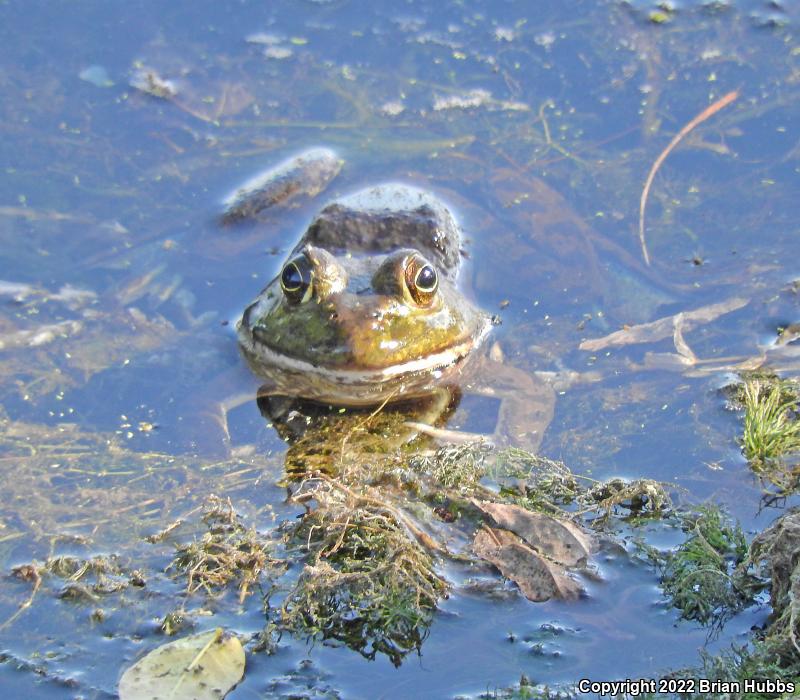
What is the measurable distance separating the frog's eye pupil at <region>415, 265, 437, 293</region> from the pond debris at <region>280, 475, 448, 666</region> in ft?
5.06

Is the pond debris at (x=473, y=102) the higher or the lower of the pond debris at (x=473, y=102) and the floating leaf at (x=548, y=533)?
the lower

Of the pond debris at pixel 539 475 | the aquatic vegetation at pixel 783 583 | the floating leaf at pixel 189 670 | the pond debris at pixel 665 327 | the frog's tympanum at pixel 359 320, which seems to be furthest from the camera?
the pond debris at pixel 665 327

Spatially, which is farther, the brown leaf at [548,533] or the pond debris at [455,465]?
the pond debris at [455,465]

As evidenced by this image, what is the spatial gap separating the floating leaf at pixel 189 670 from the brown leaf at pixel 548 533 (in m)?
1.10

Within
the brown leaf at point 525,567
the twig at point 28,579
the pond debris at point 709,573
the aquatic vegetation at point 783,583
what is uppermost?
the aquatic vegetation at point 783,583

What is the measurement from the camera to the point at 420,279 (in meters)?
4.96

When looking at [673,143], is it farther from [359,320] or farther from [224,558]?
[224,558]

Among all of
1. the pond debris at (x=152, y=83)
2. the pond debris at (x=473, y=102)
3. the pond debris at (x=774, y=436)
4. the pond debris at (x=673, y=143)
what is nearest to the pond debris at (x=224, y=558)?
the pond debris at (x=774, y=436)

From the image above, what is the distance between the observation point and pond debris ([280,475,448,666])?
3.50 metres

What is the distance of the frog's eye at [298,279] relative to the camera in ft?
16.0

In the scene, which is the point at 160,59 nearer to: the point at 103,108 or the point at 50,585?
the point at 103,108

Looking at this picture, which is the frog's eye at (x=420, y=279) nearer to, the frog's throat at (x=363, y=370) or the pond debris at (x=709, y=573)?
the frog's throat at (x=363, y=370)

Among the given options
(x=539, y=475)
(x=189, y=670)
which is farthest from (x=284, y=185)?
(x=189, y=670)

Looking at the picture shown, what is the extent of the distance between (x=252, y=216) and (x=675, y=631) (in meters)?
3.98
